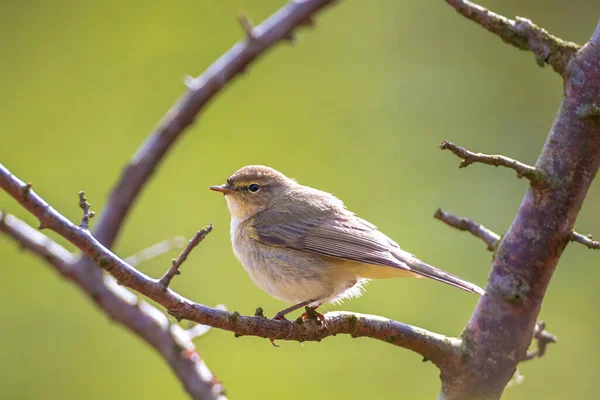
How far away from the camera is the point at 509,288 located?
239cm

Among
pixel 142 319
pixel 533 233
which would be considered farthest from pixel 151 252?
pixel 533 233

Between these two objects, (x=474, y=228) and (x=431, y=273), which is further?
(x=431, y=273)

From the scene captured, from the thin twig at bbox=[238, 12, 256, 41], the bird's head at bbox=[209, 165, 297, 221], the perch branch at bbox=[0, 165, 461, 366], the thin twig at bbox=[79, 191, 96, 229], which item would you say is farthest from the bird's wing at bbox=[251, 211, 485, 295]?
the thin twig at bbox=[79, 191, 96, 229]

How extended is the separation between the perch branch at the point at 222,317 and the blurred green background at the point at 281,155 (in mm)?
2378

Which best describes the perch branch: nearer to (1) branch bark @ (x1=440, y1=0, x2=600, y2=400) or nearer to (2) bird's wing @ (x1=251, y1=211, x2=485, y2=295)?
(1) branch bark @ (x1=440, y1=0, x2=600, y2=400)

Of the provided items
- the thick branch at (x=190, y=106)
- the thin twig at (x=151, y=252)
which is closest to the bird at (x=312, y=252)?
the thin twig at (x=151, y=252)

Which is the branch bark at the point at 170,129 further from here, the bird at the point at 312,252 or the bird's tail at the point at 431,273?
the bird's tail at the point at 431,273

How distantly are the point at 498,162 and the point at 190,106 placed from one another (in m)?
1.44

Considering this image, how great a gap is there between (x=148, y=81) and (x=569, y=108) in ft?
13.2

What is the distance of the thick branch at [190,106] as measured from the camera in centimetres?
303

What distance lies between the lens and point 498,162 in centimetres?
212

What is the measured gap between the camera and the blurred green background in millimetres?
4871

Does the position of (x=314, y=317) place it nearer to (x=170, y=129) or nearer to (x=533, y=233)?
(x=533, y=233)

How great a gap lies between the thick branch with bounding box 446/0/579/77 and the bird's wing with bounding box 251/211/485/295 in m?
0.91
